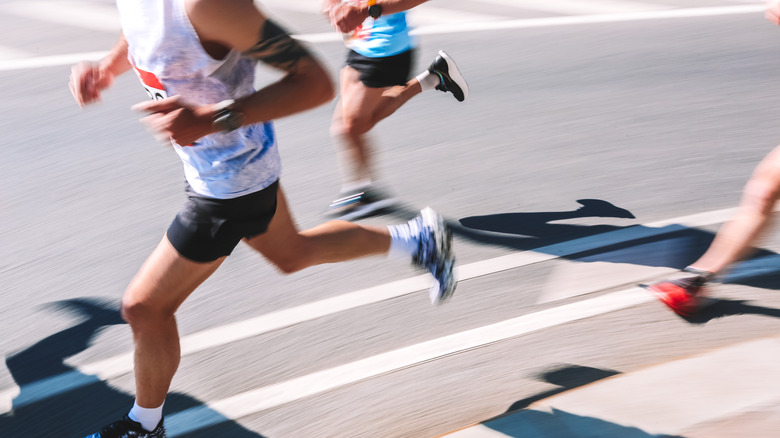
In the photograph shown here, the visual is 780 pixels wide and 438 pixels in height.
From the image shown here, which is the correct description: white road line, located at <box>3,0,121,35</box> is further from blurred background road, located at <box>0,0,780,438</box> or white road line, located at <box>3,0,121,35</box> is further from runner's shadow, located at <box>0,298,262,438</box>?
runner's shadow, located at <box>0,298,262,438</box>

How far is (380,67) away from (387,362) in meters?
1.82

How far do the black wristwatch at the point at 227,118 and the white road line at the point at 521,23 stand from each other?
5.83m

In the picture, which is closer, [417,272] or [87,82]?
[87,82]

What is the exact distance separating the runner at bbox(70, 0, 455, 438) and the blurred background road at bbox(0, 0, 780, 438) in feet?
1.81

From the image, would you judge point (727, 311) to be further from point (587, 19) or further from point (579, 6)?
point (579, 6)

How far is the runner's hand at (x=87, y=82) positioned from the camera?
2.80m

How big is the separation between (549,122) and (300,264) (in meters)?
3.71

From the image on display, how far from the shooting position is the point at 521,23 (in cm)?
894

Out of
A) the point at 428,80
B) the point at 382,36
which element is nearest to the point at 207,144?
the point at 382,36

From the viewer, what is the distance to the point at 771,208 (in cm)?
347

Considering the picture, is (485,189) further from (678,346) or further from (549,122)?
(678,346)

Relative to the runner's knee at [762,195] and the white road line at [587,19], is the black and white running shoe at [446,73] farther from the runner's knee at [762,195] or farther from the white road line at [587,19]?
the white road line at [587,19]

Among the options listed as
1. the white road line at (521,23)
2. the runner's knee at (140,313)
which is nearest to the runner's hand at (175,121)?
the runner's knee at (140,313)

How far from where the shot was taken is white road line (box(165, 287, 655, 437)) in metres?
3.12
